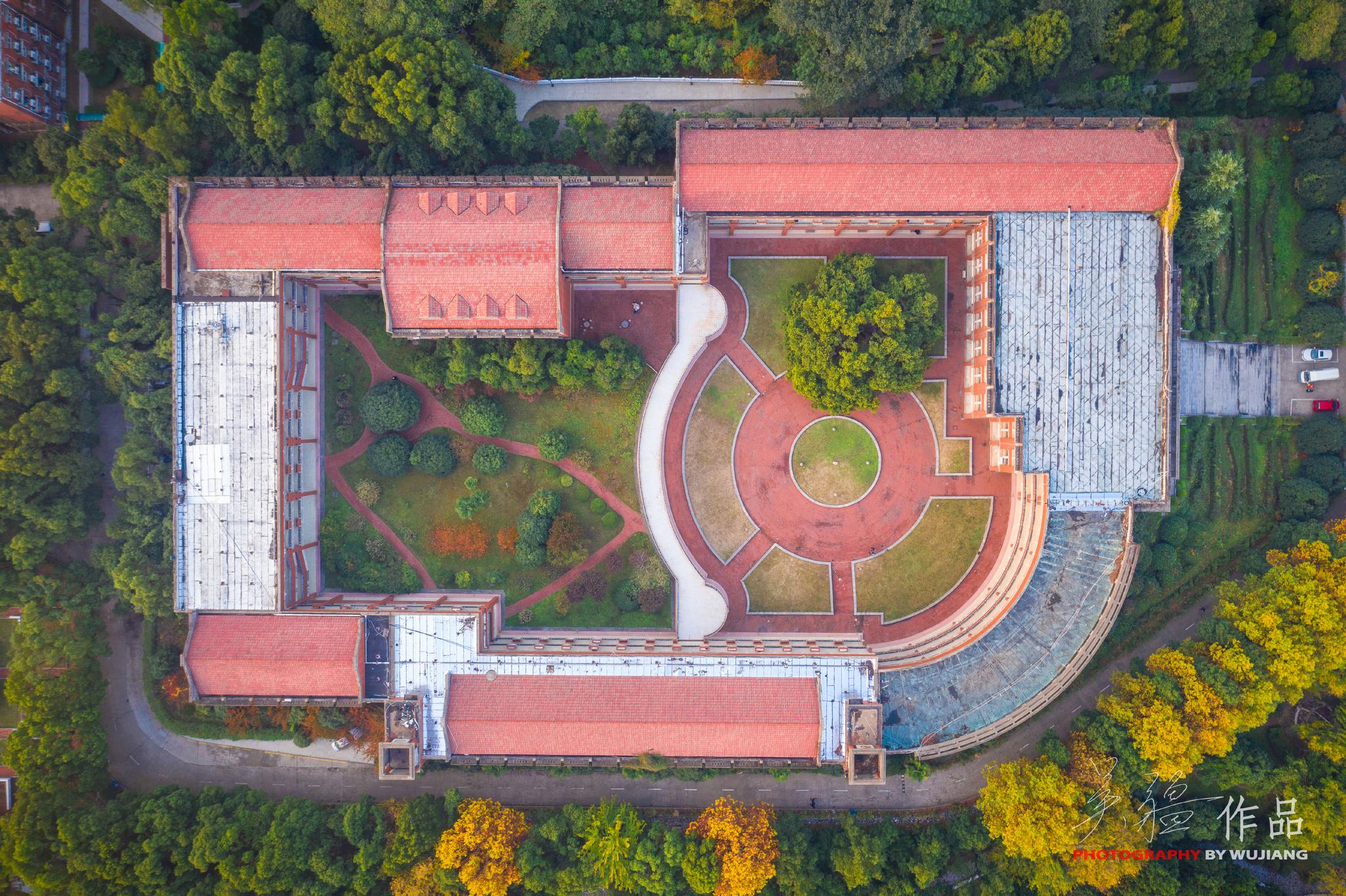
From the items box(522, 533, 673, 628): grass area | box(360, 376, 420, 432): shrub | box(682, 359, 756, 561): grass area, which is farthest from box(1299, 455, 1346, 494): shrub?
box(360, 376, 420, 432): shrub

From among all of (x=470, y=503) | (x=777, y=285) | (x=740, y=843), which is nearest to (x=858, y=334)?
(x=777, y=285)

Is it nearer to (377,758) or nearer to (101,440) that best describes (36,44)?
(101,440)

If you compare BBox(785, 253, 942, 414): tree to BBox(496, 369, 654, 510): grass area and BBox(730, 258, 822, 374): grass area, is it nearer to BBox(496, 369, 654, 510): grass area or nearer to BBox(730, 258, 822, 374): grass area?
BBox(730, 258, 822, 374): grass area

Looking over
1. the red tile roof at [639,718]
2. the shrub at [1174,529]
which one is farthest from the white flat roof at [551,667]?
the shrub at [1174,529]

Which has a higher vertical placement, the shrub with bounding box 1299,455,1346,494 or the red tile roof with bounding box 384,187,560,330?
the red tile roof with bounding box 384,187,560,330

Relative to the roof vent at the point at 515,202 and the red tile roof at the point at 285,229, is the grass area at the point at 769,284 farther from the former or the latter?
the red tile roof at the point at 285,229

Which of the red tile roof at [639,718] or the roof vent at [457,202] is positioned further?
the red tile roof at [639,718]
